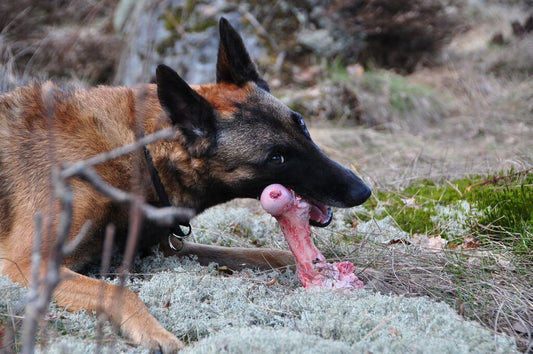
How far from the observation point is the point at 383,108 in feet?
24.6

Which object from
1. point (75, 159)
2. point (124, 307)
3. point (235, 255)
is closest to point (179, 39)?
point (235, 255)

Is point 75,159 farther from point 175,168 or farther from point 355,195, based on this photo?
point 355,195

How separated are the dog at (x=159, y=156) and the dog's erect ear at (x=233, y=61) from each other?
0.07 feet

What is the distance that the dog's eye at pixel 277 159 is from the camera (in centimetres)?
293

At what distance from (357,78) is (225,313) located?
6.03m

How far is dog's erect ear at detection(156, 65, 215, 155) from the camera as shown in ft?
Answer: 8.87

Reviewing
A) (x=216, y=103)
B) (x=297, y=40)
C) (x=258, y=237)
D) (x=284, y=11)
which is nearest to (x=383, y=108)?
(x=297, y=40)

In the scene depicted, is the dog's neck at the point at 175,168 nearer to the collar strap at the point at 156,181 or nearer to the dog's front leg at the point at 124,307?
the collar strap at the point at 156,181

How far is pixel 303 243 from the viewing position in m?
2.80

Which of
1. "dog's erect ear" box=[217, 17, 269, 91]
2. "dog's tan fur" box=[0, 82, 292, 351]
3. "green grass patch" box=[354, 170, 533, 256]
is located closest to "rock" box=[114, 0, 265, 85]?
"green grass patch" box=[354, 170, 533, 256]

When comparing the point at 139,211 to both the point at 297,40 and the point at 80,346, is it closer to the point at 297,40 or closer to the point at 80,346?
the point at 80,346

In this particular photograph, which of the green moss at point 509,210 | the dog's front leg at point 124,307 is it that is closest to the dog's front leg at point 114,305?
the dog's front leg at point 124,307

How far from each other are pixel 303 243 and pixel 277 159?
503mm

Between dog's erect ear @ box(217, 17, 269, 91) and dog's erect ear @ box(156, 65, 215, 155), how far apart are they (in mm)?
407
